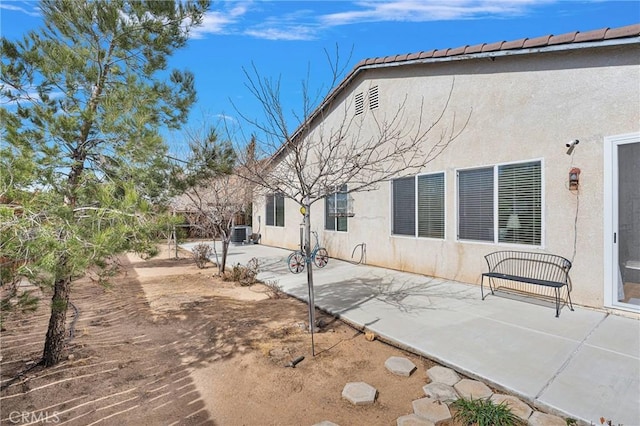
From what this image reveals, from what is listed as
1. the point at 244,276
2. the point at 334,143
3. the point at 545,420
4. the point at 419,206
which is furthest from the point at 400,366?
the point at 244,276

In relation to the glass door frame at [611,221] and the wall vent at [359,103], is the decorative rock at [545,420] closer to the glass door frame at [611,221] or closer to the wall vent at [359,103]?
the glass door frame at [611,221]

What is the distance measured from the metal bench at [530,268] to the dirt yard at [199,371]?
9.09 ft

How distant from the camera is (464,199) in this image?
7043 mm

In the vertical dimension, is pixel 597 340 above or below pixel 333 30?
below

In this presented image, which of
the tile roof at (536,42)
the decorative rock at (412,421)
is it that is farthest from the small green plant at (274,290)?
the tile roof at (536,42)

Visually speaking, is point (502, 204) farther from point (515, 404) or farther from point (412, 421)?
point (412, 421)

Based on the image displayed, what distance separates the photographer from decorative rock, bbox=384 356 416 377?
137 inches

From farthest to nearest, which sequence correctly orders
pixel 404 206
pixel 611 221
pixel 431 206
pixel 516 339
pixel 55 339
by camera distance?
1. pixel 404 206
2. pixel 431 206
3. pixel 611 221
4. pixel 516 339
5. pixel 55 339

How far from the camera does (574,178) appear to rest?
209 inches

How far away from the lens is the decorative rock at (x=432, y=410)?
8.85 ft

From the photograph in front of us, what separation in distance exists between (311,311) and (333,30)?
4.47 meters

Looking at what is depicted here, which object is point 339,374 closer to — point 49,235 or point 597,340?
point 49,235

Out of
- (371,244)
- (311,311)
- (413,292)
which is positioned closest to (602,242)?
(413,292)

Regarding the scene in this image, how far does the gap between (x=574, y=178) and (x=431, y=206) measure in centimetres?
284
